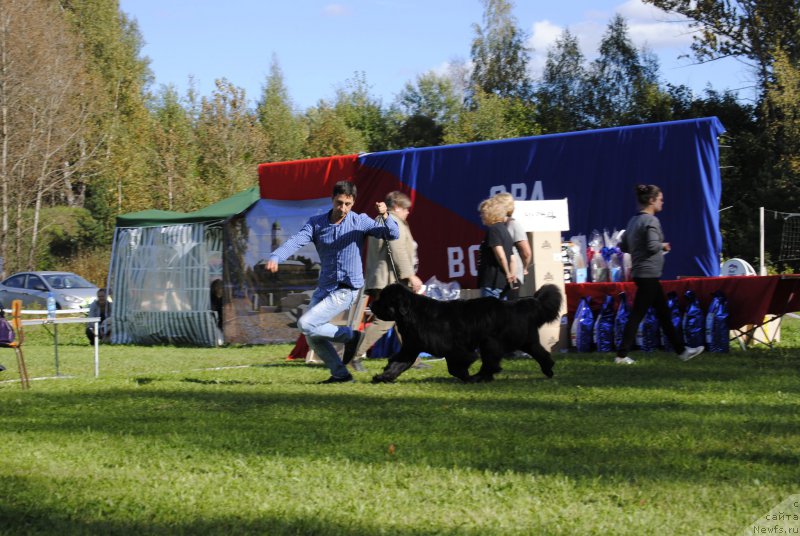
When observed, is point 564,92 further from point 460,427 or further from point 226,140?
point 460,427

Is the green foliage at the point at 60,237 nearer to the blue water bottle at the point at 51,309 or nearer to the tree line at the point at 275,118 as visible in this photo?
the tree line at the point at 275,118

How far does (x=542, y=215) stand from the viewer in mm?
11555

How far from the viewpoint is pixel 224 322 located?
16.5 metres

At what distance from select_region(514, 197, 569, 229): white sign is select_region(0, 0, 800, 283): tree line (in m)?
13.5

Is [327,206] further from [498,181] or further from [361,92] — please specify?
[361,92]

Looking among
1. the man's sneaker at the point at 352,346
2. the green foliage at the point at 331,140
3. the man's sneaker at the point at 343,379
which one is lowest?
the man's sneaker at the point at 343,379

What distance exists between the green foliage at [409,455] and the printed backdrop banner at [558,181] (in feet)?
9.53

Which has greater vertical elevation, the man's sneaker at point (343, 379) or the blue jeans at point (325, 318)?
the blue jeans at point (325, 318)

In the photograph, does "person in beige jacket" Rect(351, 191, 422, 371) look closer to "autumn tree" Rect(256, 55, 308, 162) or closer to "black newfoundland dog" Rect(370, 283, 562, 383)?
"black newfoundland dog" Rect(370, 283, 562, 383)

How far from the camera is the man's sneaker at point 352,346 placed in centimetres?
873

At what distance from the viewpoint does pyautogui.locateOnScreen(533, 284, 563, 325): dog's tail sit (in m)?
8.46

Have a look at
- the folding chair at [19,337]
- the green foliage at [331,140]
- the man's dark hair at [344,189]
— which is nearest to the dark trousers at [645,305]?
the man's dark hair at [344,189]

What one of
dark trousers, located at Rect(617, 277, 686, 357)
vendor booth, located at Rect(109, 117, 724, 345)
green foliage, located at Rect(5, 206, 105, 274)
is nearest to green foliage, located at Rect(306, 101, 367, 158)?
green foliage, located at Rect(5, 206, 105, 274)

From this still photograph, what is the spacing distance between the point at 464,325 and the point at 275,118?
152 feet
